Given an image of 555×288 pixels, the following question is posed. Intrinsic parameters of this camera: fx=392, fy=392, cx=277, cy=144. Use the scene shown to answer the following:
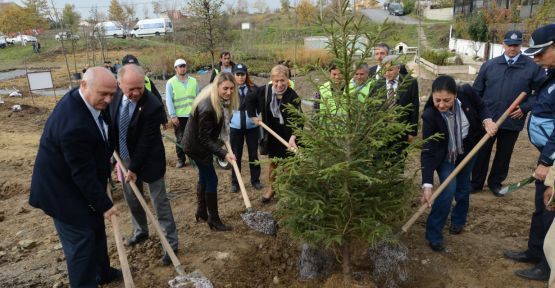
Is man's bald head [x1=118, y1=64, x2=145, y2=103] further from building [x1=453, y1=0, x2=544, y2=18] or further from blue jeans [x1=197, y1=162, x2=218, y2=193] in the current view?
building [x1=453, y1=0, x2=544, y2=18]

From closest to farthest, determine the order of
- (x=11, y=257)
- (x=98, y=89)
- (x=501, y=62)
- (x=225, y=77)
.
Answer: (x=98, y=89)
(x=225, y=77)
(x=11, y=257)
(x=501, y=62)

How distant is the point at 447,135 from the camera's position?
154 inches

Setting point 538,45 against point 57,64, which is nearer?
point 538,45

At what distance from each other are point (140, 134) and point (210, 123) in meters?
0.71

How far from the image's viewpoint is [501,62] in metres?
5.39

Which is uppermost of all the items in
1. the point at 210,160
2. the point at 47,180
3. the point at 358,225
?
the point at 47,180

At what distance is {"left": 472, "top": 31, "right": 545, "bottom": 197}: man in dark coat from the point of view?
5211 millimetres

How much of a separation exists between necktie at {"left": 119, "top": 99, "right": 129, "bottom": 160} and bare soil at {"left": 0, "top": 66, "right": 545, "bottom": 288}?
1.14 metres

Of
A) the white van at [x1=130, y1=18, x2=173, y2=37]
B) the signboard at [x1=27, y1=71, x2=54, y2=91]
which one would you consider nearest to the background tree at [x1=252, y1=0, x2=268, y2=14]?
the white van at [x1=130, y1=18, x2=173, y2=37]

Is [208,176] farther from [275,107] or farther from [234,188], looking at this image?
[234,188]

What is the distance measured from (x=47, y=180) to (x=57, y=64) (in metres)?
33.1

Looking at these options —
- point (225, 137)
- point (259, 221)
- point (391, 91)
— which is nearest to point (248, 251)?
point (259, 221)

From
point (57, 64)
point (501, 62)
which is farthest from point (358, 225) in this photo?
point (57, 64)

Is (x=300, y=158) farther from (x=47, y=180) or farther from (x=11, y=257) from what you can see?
(x=11, y=257)
